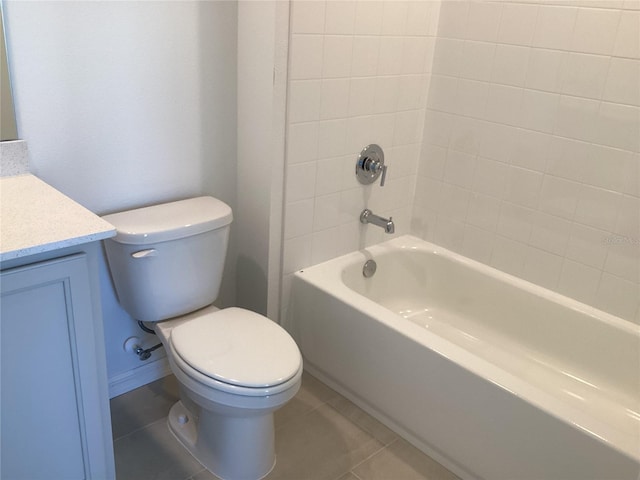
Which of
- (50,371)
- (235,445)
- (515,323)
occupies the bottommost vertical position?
(235,445)

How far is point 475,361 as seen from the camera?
5.57ft

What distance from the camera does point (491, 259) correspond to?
2.29 meters

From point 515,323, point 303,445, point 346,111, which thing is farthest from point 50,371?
point 515,323

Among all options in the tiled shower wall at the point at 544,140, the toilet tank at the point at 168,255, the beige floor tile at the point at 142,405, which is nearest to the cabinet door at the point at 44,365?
the toilet tank at the point at 168,255

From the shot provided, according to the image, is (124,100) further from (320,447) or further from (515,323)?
(515,323)

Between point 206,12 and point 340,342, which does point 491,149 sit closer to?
point 340,342

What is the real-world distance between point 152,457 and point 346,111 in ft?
4.46

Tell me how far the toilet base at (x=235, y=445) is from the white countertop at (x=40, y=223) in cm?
75

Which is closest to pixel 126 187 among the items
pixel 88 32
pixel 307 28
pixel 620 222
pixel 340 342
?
pixel 88 32

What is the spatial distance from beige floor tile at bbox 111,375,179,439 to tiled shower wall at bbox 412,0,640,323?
131 centimetres

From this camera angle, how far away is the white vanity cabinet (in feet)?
3.90

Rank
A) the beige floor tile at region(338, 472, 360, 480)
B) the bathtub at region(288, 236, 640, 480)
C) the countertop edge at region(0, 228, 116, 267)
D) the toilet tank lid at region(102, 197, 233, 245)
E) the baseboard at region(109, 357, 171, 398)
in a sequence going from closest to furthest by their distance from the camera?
the countertop edge at region(0, 228, 116, 267)
the bathtub at region(288, 236, 640, 480)
the toilet tank lid at region(102, 197, 233, 245)
the beige floor tile at region(338, 472, 360, 480)
the baseboard at region(109, 357, 171, 398)

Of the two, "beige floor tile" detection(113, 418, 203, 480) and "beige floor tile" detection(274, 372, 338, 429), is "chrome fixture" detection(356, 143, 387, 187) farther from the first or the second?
"beige floor tile" detection(113, 418, 203, 480)

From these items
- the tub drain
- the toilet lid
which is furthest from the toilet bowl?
the tub drain
